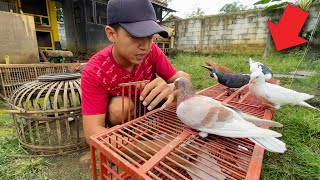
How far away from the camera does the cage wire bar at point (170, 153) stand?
0.80 metres

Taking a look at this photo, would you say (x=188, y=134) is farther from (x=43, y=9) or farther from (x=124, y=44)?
(x=43, y=9)

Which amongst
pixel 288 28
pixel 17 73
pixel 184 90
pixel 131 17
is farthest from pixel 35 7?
pixel 288 28

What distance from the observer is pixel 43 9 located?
807 cm

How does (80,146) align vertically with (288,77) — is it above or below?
below

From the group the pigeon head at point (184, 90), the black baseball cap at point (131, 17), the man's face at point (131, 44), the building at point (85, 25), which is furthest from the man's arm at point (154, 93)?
the building at point (85, 25)

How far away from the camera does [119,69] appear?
169 cm

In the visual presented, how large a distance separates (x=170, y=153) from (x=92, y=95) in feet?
2.96

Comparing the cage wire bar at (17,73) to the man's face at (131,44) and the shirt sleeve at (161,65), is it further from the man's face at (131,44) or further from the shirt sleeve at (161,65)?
the man's face at (131,44)

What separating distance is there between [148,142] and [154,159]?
19 cm

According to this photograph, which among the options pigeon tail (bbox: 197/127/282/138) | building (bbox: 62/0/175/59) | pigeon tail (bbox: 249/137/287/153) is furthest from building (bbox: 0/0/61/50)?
pigeon tail (bbox: 249/137/287/153)

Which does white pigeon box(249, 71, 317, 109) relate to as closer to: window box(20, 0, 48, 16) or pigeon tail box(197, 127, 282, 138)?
pigeon tail box(197, 127, 282, 138)

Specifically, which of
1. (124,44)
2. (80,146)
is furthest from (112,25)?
(80,146)

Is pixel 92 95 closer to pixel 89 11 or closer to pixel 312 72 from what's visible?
pixel 312 72

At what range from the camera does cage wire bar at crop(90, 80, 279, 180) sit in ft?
2.64
